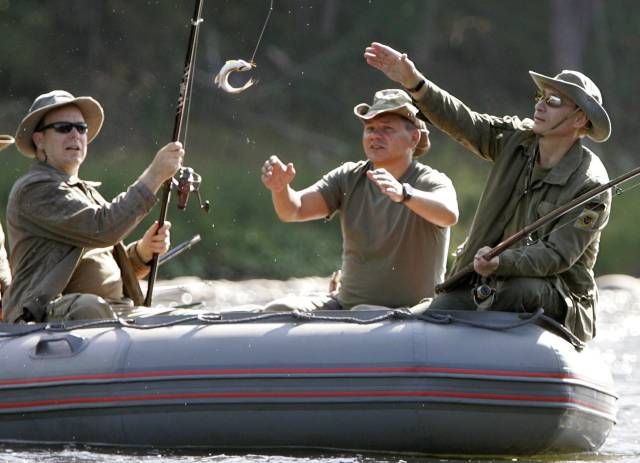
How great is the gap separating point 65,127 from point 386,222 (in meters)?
1.37

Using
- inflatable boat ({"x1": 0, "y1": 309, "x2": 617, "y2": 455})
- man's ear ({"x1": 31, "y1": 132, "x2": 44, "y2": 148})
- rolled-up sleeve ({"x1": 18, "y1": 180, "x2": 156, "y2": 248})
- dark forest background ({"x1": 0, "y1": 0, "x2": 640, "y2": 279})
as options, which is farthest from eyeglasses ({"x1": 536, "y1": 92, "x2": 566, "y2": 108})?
dark forest background ({"x1": 0, "y1": 0, "x2": 640, "y2": 279})

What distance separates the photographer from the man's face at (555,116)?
20.5 feet

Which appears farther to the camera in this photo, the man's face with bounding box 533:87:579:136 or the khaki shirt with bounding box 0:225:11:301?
the khaki shirt with bounding box 0:225:11:301

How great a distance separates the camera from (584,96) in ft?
20.4

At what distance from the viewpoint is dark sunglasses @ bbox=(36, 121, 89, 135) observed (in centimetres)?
668

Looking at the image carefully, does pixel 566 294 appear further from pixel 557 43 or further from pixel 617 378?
pixel 557 43

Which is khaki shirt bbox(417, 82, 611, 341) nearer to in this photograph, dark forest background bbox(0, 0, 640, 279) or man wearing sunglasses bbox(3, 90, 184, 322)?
man wearing sunglasses bbox(3, 90, 184, 322)

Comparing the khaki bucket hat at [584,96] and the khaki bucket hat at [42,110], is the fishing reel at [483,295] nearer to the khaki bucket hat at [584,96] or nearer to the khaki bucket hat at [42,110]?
the khaki bucket hat at [584,96]

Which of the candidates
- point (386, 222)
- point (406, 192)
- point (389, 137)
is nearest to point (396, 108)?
point (389, 137)

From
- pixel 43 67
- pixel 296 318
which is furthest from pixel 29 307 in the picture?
pixel 43 67

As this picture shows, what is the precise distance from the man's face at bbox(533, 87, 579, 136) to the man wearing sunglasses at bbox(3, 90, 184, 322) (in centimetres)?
146

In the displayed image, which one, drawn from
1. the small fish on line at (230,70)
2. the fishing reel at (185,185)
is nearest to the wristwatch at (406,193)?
the small fish on line at (230,70)

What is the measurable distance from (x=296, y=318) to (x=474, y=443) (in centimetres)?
82

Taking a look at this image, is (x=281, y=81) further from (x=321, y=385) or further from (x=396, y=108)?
(x=321, y=385)
